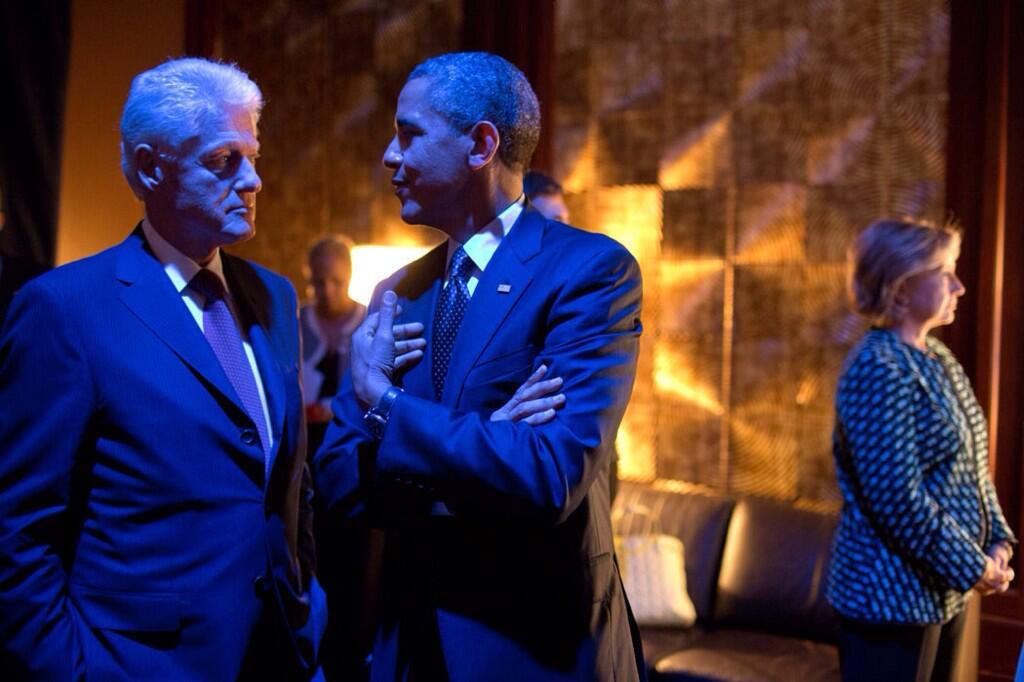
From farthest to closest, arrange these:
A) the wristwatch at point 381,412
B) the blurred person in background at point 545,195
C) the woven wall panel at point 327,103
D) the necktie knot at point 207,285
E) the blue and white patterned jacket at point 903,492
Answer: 1. the woven wall panel at point 327,103
2. the blurred person in background at point 545,195
3. the blue and white patterned jacket at point 903,492
4. the necktie knot at point 207,285
5. the wristwatch at point 381,412

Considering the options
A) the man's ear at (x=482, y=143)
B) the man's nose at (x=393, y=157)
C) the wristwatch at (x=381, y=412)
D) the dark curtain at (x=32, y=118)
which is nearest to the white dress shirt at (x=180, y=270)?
the wristwatch at (x=381, y=412)

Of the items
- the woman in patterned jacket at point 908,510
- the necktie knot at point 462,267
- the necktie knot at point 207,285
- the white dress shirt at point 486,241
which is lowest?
the woman in patterned jacket at point 908,510

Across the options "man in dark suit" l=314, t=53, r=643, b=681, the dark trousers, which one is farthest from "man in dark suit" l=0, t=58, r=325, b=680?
the dark trousers

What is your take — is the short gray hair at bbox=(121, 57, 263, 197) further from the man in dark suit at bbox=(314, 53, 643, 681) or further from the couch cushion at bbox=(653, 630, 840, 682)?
the couch cushion at bbox=(653, 630, 840, 682)

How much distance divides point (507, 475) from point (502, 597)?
0.70 ft

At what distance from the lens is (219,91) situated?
1.79 m

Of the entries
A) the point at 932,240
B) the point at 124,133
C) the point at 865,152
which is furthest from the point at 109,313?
the point at 865,152

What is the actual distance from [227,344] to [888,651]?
72.8 inches

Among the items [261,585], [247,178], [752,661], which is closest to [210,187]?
[247,178]

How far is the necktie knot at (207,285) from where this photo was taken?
185 centimetres

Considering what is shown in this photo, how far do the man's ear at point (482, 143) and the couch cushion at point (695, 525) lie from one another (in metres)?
2.98

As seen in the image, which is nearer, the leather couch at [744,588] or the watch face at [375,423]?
the watch face at [375,423]

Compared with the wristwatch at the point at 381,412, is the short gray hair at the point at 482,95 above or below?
above

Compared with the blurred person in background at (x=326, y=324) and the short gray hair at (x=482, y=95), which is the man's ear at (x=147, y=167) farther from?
the blurred person in background at (x=326, y=324)
